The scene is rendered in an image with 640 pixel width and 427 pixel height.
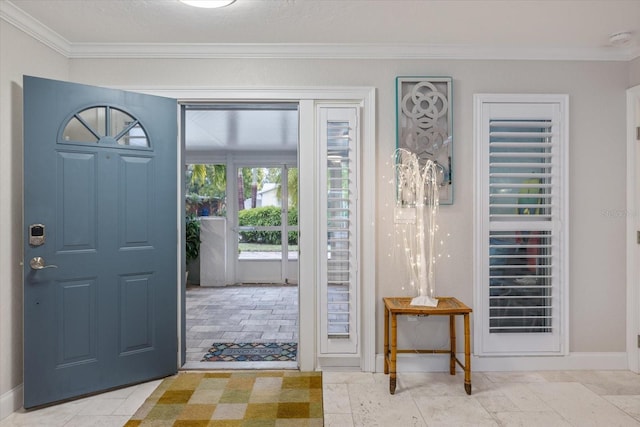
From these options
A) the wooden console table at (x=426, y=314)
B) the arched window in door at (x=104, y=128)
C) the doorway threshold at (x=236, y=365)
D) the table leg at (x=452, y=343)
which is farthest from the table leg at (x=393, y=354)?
the arched window in door at (x=104, y=128)

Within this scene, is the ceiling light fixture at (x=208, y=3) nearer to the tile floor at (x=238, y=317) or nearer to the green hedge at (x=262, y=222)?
the tile floor at (x=238, y=317)

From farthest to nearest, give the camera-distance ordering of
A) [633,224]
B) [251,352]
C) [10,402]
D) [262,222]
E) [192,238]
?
[262,222] < [192,238] < [251,352] < [633,224] < [10,402]

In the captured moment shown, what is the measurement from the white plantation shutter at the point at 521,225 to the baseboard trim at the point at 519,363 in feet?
0.23

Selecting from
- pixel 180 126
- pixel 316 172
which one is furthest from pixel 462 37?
pixel 180 126

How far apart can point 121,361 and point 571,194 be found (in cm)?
356

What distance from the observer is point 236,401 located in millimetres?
2682

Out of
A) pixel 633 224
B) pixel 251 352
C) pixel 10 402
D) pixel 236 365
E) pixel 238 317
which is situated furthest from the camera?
pixel 238 317

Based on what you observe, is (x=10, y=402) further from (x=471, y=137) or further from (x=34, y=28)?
(x=471, y=137)

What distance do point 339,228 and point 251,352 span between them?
4.65 feet

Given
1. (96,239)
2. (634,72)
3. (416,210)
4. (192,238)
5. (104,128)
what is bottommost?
(192,238)

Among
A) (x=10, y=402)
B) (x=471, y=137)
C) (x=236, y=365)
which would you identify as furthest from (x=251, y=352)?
(x=471, y=137)

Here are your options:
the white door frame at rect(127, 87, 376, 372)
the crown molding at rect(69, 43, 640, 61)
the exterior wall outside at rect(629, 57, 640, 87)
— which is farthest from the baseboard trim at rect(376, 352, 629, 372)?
the crown molding at rect(69, 43, 640, 61)

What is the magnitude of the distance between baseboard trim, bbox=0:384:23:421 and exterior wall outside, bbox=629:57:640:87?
16.0ft

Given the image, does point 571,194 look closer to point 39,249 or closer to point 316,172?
point 316,172
